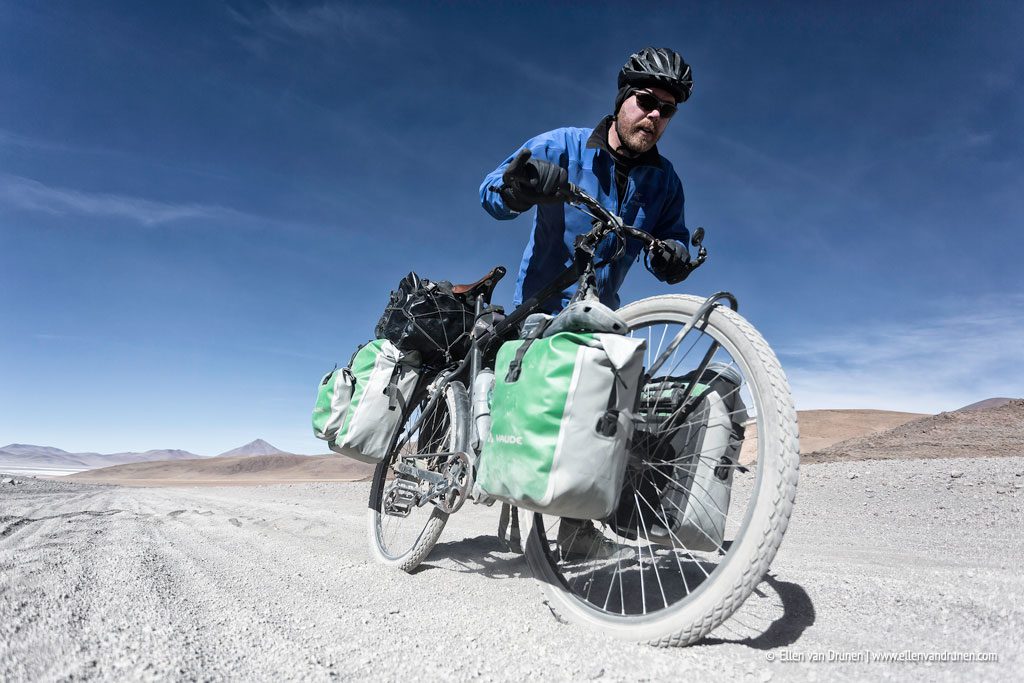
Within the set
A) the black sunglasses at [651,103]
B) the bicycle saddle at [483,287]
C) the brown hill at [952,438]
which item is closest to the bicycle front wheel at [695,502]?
the black sunglasses at [651,103]

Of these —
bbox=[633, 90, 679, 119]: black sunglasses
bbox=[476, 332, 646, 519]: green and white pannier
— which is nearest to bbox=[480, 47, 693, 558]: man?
bbox=[633, 90, 679, 119]: black sunglasses

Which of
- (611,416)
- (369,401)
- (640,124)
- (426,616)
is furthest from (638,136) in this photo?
(426,616)

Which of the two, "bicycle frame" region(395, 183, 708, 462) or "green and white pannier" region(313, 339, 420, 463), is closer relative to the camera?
"bicycle frame" region(395, 183, 708, 462)

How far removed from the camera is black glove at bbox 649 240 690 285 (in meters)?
2.45

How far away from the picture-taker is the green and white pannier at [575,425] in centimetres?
167

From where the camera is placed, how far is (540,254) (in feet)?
9.91

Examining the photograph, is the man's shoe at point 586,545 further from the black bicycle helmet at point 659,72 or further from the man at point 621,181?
the black bicycle helmet at point 659,72

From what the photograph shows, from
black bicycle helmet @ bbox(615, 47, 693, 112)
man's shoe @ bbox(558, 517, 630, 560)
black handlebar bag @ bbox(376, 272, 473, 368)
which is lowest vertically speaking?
man's shoe @ bbox(558, 517, 630, 560)

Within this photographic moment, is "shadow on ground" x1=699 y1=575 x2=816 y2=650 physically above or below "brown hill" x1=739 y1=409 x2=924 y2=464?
below

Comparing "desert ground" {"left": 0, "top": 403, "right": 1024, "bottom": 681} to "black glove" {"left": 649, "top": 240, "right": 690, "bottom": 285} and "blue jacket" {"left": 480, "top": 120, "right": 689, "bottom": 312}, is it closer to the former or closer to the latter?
"black glove" {"left": 649, "top": 240, "right": 690, "bottom": 285}

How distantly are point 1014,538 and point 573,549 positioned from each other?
3.19 m

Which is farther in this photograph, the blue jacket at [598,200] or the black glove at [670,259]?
the blue jacket at [598,200]

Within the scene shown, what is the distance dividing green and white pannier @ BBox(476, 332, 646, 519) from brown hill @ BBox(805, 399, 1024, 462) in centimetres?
1055

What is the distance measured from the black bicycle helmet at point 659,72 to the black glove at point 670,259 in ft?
2.59
